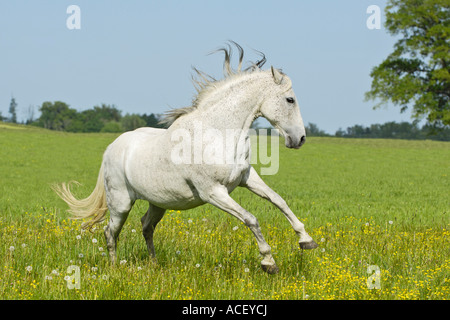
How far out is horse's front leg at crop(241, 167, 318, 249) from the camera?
5391 mm

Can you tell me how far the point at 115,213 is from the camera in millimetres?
6812

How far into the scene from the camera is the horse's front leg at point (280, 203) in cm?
539

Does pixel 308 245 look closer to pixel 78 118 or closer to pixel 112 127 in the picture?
pixel 112 127

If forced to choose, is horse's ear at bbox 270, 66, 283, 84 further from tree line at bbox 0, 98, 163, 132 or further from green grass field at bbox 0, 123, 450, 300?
tree line at bbox 0, 98, 163, 132

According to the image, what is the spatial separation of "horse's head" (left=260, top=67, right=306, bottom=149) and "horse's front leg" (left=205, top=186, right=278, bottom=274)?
0.89 meters

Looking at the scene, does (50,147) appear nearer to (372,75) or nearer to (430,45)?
(372,75)

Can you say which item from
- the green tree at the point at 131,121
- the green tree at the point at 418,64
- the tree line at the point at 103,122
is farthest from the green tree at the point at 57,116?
the green tree at the point at 418,64

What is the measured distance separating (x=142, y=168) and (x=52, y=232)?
11.1ft

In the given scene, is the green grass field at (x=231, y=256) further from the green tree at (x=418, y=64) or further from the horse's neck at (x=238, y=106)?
the green tree at (x=418, y=64)

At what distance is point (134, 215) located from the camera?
36.6 feet

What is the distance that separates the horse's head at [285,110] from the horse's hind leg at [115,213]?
8.19 ft

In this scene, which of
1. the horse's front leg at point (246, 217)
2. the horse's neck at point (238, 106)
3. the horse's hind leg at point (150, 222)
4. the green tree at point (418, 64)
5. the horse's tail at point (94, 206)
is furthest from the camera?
the green tree at point (418, 64)

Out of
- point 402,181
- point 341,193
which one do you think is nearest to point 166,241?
point 341,193

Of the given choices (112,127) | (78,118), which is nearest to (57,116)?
(78,118)
